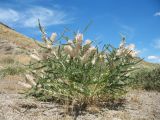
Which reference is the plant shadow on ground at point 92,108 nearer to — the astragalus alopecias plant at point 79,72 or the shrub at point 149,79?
the astragalus alopecias plant at point 79,72

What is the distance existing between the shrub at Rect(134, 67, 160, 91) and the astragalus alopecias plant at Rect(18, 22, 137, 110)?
280cm

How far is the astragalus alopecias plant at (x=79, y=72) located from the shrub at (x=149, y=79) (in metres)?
2.80


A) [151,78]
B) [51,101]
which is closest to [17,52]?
[151,78]

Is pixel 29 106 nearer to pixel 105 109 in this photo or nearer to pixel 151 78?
pixel 105 109

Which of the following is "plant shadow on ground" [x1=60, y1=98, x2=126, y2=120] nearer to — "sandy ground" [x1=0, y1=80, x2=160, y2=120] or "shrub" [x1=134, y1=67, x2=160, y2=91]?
"sandy ground" [x1=0, y1=80, x2=160, y2=120]

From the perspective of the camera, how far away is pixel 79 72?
5395 mm

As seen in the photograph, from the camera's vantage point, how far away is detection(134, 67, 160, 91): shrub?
Answer: 909 centimetres

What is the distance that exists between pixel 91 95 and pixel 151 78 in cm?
421

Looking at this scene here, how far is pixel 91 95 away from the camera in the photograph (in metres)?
5.57

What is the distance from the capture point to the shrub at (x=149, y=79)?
29.8 ft

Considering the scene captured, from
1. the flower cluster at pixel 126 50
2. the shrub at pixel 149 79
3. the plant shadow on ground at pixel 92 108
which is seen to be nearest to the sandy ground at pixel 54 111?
the plant shadow on ground at pixel 92 108

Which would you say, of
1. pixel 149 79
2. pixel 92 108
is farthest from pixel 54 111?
pixel 149 79

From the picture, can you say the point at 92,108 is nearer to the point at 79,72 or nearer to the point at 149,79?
the point at 79,72

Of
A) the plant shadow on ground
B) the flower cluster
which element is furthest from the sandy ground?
the flower cluster
